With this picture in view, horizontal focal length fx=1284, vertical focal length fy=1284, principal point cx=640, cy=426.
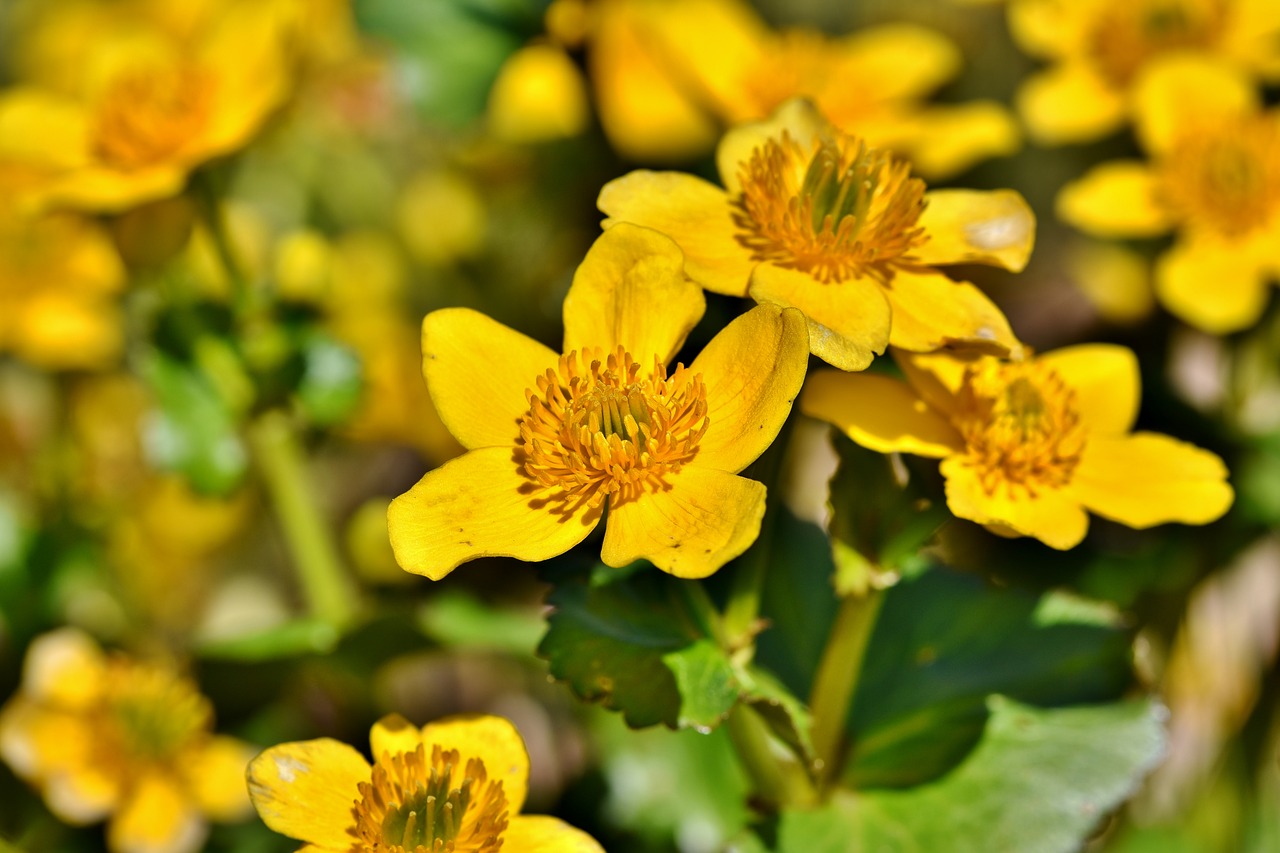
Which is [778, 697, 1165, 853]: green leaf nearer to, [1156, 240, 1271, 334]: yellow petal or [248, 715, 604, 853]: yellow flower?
[248, 715, 604, 853]: yellow flower

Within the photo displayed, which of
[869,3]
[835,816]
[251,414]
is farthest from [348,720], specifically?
[869,3]

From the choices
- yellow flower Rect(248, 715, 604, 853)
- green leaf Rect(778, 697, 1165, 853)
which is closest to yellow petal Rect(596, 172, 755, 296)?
yellow flower Rect(248, 715, 604, 853)

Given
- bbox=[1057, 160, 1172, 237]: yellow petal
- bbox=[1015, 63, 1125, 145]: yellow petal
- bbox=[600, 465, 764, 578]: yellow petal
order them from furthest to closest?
bbox=[1015, 63, 1125, 145]: yellow petal, bbox=[1057, 160, 1172, 237]: yellow petal, bbox=[600, 465, 764, 578]: yellow petal

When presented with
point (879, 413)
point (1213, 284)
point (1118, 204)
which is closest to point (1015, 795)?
point (879, 413)

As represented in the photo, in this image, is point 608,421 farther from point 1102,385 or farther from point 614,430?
point 1102,385

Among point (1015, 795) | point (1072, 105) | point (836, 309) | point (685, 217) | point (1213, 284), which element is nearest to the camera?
point (836, 309)

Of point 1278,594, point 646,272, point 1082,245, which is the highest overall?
point 646,272

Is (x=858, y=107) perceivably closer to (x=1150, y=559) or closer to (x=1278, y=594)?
(x=1150, y=559)
